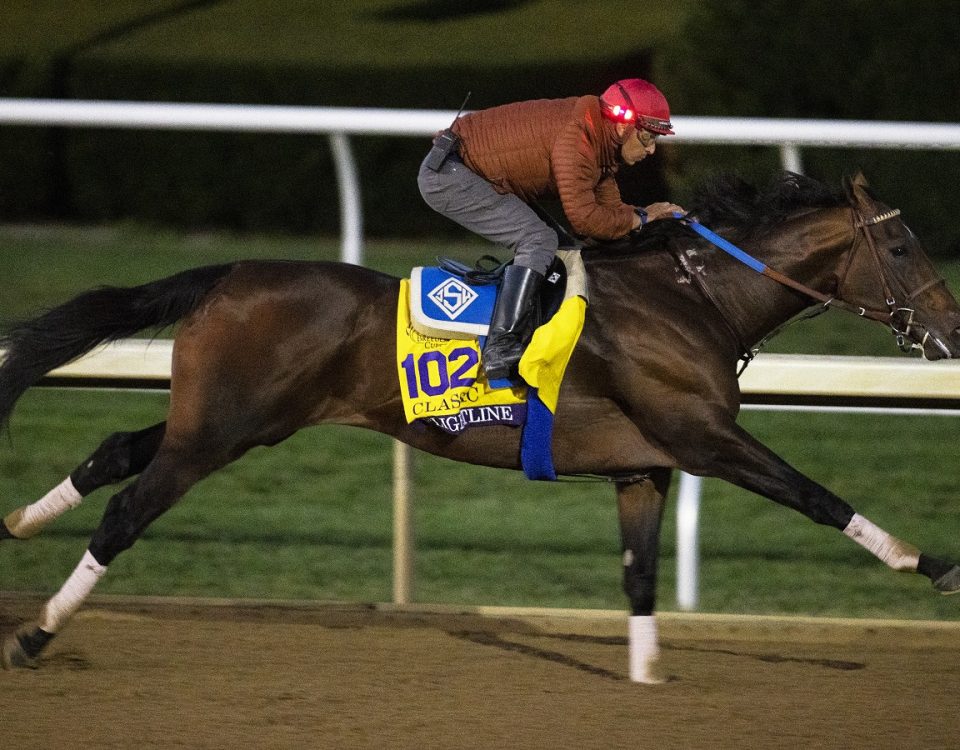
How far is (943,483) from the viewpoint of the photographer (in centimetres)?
793

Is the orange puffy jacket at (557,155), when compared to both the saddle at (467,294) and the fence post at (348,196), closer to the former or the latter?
the saddle at (467,294)

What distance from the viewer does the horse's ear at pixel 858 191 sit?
4.91 m

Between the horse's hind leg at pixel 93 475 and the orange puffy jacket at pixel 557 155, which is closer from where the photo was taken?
the orange puffy jacket at pixel 557 155

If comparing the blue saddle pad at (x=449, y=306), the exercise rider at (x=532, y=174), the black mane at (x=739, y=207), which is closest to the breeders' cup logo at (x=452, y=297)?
the blue saddle pad at (x=449, y=306)

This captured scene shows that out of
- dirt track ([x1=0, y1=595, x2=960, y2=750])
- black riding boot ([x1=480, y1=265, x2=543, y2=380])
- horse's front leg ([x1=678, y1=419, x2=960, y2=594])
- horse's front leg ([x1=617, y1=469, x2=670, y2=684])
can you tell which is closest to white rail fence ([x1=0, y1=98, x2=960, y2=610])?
dirt track ([x1=0, y1=595, x2=960, y2=750])

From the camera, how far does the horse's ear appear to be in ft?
16.1

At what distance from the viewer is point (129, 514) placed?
473cm

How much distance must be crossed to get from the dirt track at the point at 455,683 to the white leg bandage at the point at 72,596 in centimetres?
18

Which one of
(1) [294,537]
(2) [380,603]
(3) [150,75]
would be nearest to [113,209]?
(3) [150,75]

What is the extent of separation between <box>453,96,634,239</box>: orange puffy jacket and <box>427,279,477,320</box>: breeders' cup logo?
1.16ft

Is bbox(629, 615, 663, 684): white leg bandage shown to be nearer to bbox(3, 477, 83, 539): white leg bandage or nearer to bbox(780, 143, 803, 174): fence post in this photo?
bbox(780, 143, 803, 174): fence post

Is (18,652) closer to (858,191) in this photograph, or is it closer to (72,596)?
(72,596)

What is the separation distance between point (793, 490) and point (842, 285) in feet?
2.20

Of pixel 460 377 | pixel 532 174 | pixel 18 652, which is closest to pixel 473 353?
pixel 460 377
